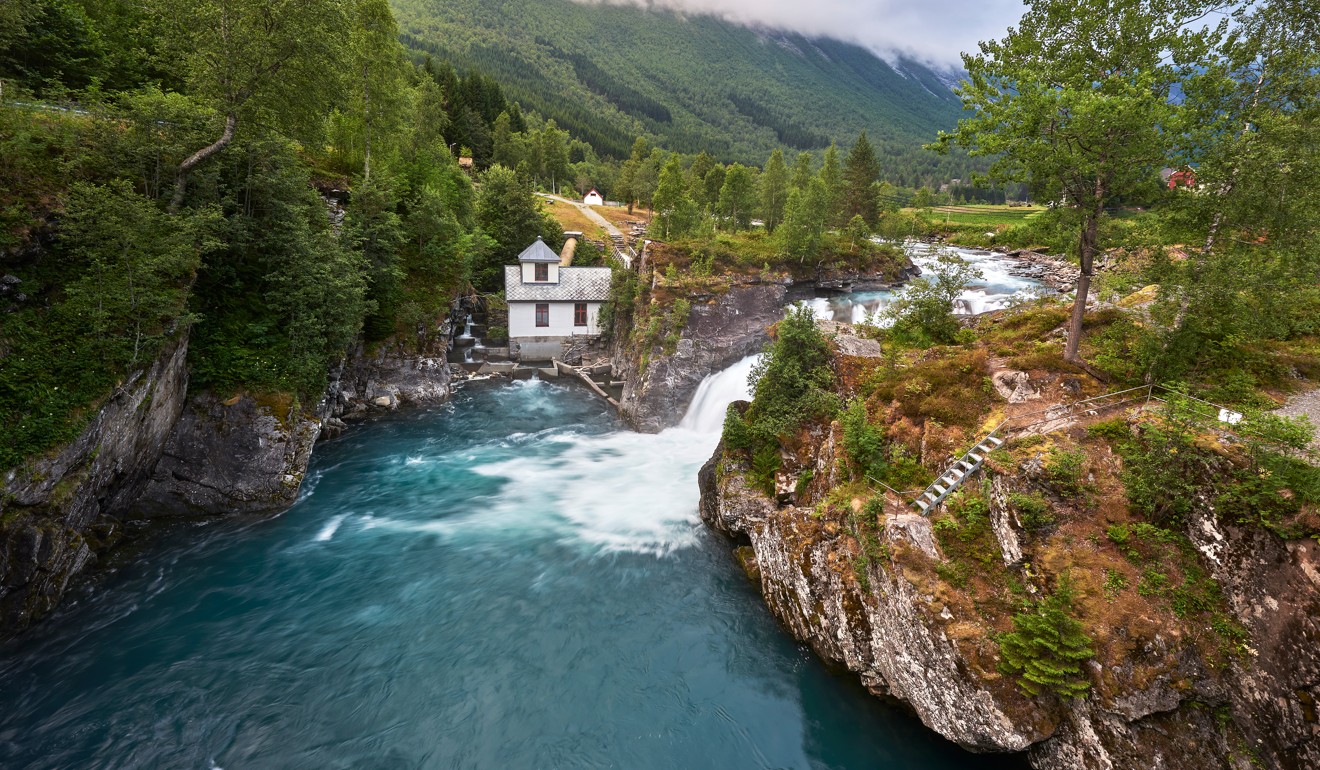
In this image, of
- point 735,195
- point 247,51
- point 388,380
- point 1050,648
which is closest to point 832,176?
point 735,195

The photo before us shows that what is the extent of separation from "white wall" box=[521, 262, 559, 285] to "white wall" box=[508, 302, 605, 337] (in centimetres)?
173

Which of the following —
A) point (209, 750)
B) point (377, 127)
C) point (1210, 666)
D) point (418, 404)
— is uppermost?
point (377, 127)

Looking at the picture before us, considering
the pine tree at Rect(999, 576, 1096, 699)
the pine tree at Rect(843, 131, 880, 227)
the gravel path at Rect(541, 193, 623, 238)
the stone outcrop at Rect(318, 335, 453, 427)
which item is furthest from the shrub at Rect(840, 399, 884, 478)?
the pine tree at Rect(843, 131, 880, 227)

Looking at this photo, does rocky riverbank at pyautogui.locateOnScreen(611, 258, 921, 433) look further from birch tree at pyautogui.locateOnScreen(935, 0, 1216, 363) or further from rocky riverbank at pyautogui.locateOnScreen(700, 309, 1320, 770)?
rocky riverbank at pyautogui.locateOnScreen(700, 309, 1320, 770)

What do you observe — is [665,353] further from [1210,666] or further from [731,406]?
[1210,666]

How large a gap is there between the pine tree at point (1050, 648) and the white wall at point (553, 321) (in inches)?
1392

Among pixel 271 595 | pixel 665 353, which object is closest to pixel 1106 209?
pixel 665 353

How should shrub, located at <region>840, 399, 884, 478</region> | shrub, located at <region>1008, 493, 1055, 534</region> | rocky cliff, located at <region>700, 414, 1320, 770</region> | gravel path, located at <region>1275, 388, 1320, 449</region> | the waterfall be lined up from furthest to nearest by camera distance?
1. the waterfall
2. shrub, located at <region>840, 399, 884, 478</region>
3. gravel path, located at <region>1275, 388, 1320, 449</region>
4. shrub, located at <region>1008, 493, 1055, 534</region>
5. rocky cliff, located at <region>700, 414, 1320, 770</region>

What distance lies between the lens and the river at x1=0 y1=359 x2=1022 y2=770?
11539mm

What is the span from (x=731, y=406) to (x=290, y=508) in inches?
681

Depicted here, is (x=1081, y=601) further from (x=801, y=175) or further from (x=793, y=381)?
(x=801, y=175)

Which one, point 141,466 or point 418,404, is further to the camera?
point 418,404

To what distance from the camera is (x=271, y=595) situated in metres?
15.7

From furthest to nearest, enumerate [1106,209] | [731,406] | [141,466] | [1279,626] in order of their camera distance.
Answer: [731,406] < [141,466] < [1106,209] < [1279,626]
